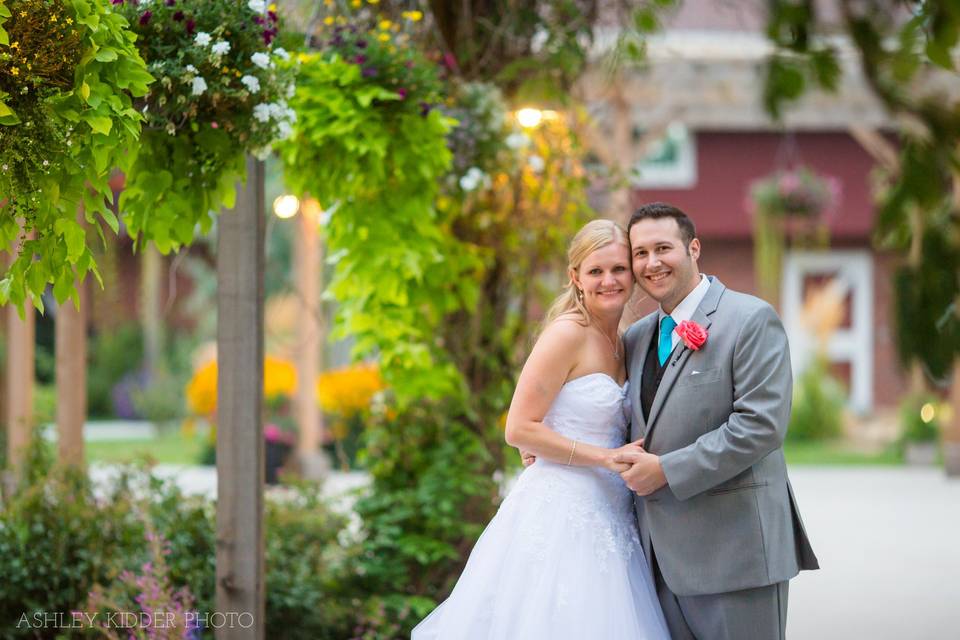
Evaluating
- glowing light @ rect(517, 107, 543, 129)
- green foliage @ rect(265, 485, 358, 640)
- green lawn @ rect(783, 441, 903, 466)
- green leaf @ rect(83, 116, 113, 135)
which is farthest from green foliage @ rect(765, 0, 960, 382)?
green lawn @ rect(783, 441, 903, 466)

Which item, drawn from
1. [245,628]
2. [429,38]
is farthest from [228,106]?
[429,38]

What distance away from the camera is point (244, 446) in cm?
374

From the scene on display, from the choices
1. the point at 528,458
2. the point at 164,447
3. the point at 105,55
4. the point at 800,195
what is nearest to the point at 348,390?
the point at 164,447

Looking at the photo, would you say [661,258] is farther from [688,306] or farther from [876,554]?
[876,554]

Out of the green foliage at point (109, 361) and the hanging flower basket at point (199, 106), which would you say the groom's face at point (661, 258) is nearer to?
the hanging flower basket at point (199, 106)

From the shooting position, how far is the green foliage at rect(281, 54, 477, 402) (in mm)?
3777

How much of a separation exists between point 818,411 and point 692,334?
10950mm

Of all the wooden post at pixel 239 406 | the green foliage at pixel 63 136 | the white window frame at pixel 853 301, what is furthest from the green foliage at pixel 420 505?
the white window frame at pixel 853 301

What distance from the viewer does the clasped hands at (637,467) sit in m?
2.93

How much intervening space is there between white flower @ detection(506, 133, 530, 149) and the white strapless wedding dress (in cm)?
184

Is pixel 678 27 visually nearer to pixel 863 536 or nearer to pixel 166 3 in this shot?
pixel 863 536

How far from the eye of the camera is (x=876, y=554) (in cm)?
686

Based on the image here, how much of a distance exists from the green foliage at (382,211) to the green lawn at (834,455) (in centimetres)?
742

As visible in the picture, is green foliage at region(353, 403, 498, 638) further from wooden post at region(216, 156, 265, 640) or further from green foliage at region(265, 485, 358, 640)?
wooden post at region(216, 156, 265, 640)
